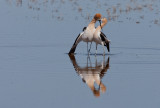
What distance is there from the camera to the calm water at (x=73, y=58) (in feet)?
30.5

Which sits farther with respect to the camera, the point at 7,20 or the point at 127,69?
the point at 7,20

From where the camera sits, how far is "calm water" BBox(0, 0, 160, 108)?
928cm

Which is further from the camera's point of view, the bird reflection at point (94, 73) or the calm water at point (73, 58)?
the bird reflection at point (94, 73)

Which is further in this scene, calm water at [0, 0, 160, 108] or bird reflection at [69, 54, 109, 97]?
bird reflection at [69, 54, 109, 97]

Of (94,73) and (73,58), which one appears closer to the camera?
(94,73)

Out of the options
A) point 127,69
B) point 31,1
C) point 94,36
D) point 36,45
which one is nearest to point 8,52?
point 36,45

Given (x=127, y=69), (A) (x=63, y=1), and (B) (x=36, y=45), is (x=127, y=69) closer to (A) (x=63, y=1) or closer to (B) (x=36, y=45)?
(B) (x=36, y=45)

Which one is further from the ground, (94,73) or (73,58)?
(94,73)

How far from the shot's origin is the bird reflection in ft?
33.2

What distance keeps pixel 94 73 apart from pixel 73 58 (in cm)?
199

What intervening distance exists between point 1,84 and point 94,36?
461 centimetres

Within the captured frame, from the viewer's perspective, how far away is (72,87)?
10016mm

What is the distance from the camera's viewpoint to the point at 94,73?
11.6 meters

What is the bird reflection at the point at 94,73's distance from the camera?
1013 cm
